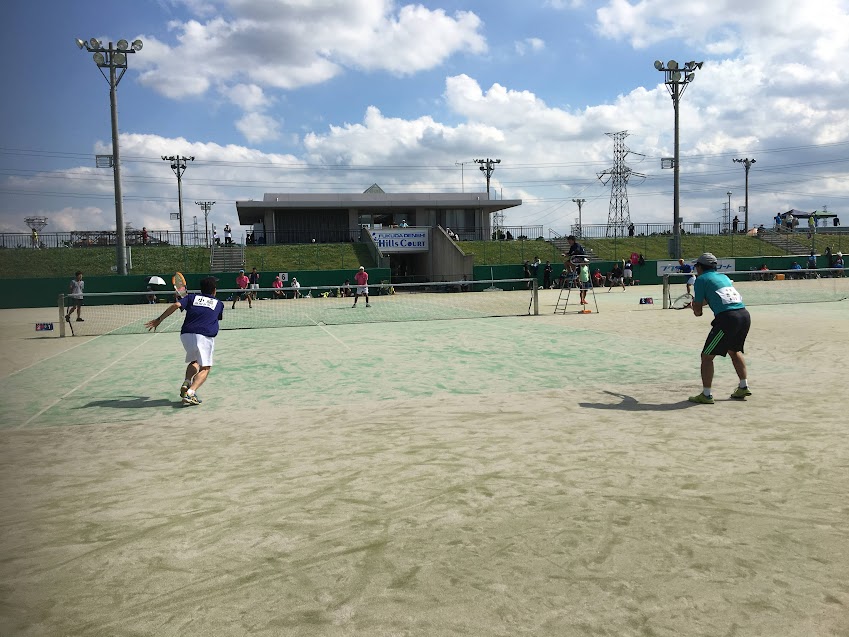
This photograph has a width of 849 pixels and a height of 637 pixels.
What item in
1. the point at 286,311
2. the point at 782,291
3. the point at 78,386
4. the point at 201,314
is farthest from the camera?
the point at 782,291

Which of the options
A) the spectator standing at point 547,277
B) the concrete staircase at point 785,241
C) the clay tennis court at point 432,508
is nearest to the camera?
the clay tennis court at point 432,508

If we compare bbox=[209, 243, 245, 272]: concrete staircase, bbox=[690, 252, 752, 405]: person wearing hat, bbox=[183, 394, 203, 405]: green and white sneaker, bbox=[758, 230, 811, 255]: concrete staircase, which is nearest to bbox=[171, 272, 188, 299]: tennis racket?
bbox=[183, 394, 203, 405]: green and white sneaker

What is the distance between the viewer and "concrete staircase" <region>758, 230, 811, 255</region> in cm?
5663

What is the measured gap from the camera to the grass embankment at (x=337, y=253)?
4488cm

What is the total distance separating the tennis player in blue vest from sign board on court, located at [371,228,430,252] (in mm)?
42202

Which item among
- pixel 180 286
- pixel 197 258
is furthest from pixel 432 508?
→ pixel 197 258

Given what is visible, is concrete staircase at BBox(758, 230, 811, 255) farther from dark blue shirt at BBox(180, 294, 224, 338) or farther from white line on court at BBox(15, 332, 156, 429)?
dark blue shirt at BBox(180, 294, 224, 338)

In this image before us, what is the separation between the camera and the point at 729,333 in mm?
8219

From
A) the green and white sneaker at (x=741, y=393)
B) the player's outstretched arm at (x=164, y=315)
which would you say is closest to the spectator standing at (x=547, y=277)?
the green and white sneaker at (x=741, y=393)

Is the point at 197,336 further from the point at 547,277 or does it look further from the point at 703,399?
the point at 547,277

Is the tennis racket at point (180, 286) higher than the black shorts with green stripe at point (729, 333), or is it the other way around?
the tennis racket at point (180, 286)

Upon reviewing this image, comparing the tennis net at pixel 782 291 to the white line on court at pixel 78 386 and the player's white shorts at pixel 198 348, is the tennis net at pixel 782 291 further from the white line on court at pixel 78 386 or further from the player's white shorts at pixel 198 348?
the white line on court at pixel 78 386

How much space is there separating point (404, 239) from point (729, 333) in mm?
44539

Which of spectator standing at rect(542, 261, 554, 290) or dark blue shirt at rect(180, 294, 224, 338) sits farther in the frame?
spectator standing at rect(542, 261, 554, 290)
